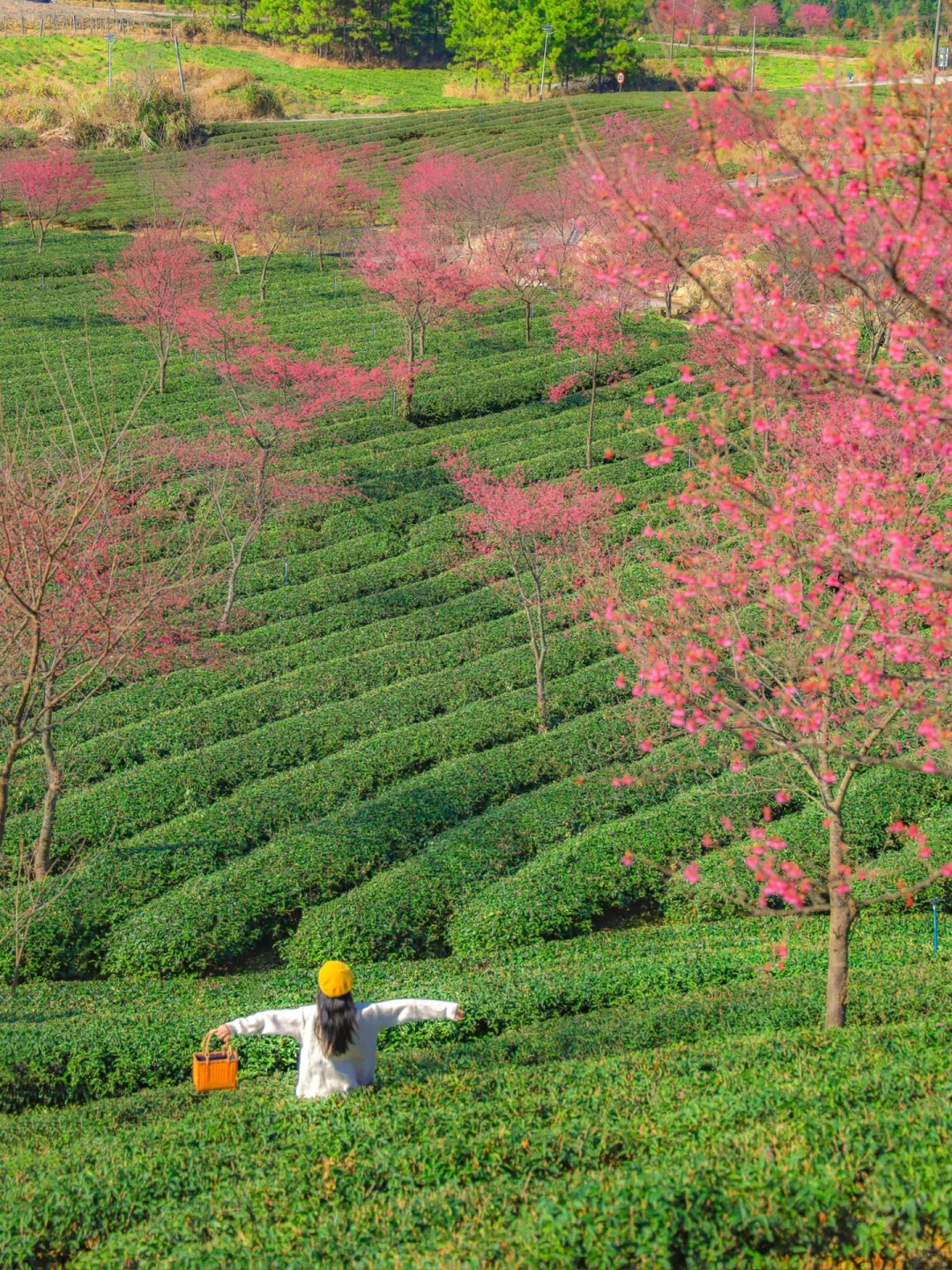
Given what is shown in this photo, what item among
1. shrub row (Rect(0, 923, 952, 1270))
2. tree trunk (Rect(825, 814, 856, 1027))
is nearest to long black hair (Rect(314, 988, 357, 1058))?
shrub row (Rect(0, 923, 952, 1270))

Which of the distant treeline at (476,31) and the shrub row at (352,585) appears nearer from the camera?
the shrub row at (352,585)

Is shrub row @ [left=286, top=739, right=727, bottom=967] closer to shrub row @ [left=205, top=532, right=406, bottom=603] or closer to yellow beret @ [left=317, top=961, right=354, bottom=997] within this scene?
yellow beret @ [left=317, top=961, right=354, bottom=997]

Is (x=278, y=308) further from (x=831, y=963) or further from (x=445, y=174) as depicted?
(x=831, y=963)

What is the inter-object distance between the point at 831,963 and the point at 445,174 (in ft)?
188

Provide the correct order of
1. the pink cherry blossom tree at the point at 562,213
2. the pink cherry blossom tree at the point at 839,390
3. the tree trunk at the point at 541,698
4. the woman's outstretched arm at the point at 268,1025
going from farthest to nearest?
the pink cherry blossom tree at the point at 562,213, the tree trunk at the point at 541,698, the woman's outstretched arm at the point at 268,1025, the pink cherry blossom tree at the point at 839,390

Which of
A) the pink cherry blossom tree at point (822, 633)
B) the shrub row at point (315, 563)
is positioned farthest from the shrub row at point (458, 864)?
the shrub row at point (315, 563)

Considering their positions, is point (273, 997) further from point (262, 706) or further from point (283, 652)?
point (283, 652)

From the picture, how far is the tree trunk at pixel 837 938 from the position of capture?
11.0 metres

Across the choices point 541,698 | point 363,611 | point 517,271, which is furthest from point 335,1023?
point 517,271

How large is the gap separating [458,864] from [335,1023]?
9.82m

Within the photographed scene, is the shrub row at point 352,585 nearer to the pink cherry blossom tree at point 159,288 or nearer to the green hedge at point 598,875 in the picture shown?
the green hedge at point 598,875

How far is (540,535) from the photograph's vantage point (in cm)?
2805

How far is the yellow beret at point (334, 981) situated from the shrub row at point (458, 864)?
7.34 m

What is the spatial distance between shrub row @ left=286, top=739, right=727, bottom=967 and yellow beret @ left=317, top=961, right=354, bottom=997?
7.34 metres
